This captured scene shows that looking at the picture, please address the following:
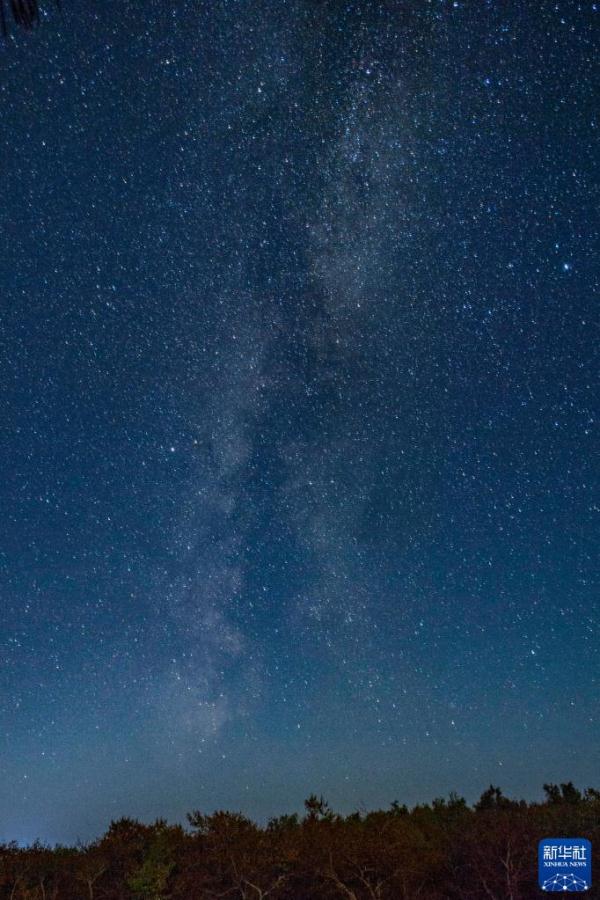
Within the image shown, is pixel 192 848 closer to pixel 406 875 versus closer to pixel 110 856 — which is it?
pixel 110 856

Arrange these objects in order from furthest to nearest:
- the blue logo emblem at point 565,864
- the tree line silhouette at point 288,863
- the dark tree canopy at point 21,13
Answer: the tree line silhouette at point 288,863
the blue logo emblem at point 565,864
the dark tree canopy at point 21,13

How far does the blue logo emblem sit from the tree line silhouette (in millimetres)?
2211

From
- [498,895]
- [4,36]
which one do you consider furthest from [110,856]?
[4,36]

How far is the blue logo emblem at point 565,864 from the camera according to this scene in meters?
20.6

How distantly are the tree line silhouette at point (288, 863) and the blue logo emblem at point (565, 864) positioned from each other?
2.21m

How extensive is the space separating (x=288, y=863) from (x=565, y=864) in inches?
384

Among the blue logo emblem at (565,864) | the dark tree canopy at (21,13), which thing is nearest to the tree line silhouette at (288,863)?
→ the blue logo emblem at (565,864)

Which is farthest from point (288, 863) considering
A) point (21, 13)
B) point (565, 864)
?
point (21, 13)

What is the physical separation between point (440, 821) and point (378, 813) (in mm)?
4738

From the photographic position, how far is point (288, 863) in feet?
80.3

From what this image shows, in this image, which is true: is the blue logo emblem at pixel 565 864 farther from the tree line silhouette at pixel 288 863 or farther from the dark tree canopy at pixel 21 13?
the dark tree canopy at pixel 21 13

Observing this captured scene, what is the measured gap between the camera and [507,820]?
102 ft

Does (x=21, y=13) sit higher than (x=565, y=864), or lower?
higher

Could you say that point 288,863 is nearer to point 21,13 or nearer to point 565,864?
point 565,864
